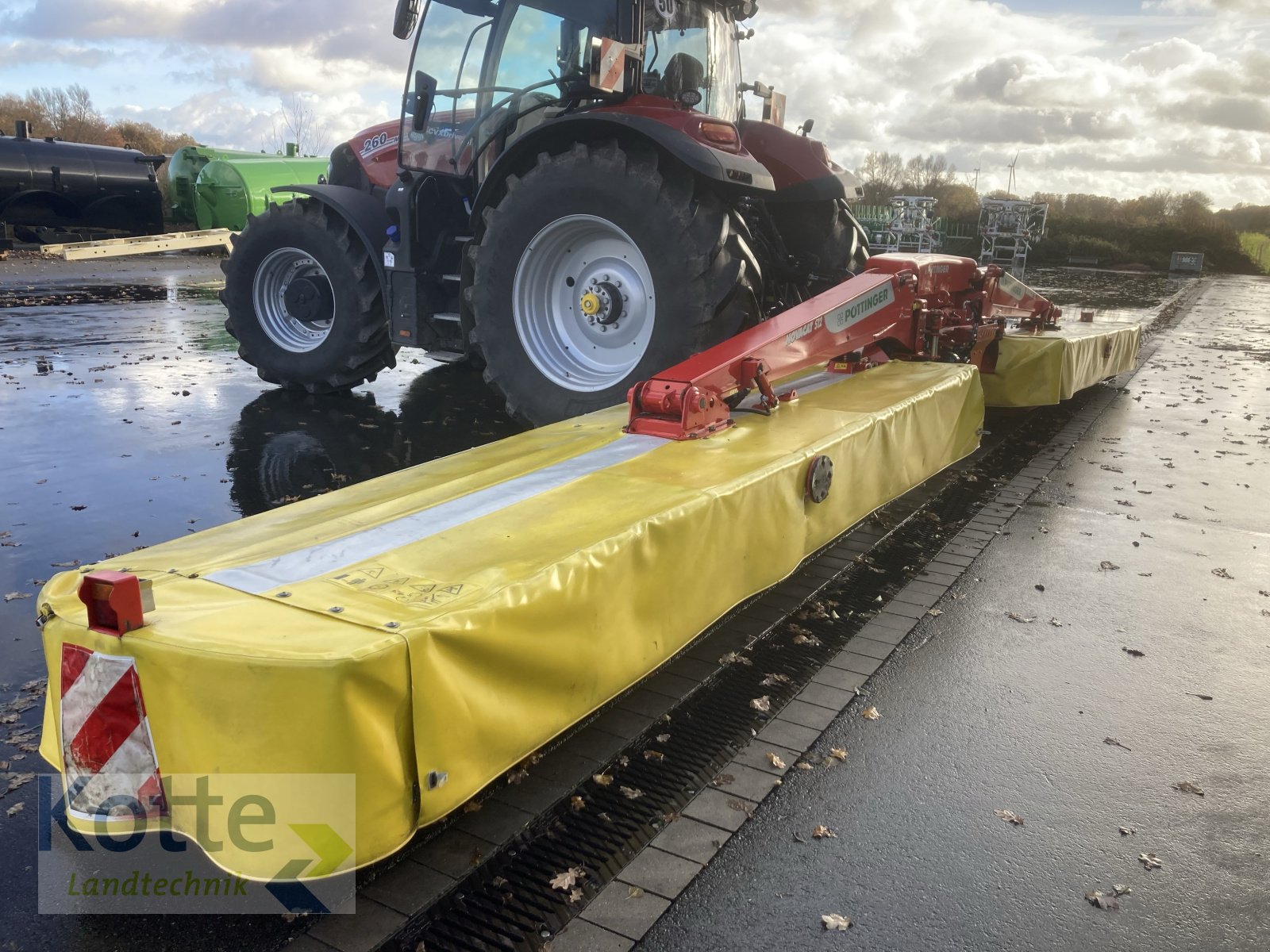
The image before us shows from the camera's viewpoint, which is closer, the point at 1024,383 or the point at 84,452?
the point at 84,452

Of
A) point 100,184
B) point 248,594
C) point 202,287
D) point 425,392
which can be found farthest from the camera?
point 100,184

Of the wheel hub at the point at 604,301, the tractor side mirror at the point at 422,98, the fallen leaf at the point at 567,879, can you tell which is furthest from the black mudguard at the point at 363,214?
the fallen leaf at the point at 567,879

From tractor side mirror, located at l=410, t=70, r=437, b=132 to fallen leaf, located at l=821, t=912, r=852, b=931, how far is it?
5807mm

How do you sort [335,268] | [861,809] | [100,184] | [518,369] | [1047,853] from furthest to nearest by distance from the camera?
[100,184], [335,268], [518,369], [861,809], [1047,853]

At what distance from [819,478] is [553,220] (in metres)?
2.57

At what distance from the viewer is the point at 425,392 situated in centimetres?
818

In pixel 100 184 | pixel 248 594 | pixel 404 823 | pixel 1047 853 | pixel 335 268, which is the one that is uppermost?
pixel 100 184

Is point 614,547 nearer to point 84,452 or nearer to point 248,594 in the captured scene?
point 248,594

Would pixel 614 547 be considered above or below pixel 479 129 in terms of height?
below

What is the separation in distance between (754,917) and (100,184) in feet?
75.2

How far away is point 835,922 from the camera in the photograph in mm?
2291

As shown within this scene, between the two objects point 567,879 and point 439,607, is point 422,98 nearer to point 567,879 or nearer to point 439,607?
point 439,607

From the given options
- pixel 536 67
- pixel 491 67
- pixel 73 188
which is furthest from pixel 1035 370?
pixel 73 188

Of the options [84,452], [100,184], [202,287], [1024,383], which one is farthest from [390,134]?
[100,184]
